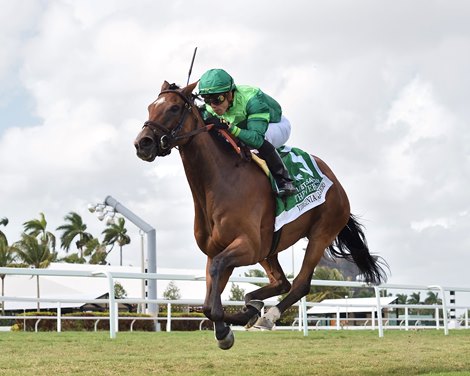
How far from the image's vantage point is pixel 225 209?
7.15 meters

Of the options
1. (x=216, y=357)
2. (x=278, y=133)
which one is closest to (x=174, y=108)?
(x=278, y=133)

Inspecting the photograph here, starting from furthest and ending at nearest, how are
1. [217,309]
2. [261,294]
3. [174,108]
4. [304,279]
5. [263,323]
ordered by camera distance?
1. [304,279]
2. [261,294]
3. [263,323]
4. [174,108]
5. [217,309]

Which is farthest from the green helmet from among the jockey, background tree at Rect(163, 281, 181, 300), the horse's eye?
background tree at Rect(163, 281, 181, 300)

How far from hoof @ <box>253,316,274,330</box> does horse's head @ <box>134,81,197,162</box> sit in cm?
174

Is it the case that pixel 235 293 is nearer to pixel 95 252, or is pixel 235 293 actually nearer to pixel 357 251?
pixel 95 252

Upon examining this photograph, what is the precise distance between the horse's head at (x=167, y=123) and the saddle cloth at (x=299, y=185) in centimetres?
87

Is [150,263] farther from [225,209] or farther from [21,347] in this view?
[225,209]

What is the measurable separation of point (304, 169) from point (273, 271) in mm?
1134

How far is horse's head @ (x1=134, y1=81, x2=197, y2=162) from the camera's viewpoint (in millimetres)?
6621

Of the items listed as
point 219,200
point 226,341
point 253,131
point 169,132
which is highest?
point 253,131

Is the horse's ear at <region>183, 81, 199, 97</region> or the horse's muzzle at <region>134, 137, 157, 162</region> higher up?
the horse's ear at <region>183, 81, 199, 97</region>

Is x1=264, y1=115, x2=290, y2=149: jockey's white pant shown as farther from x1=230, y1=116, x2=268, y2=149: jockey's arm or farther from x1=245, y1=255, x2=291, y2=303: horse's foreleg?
x1=245, y1=255, x2=291, y2=303: horse's foreleg

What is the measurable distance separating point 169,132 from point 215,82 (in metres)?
0.79

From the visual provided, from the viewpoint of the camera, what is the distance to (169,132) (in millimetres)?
6840
